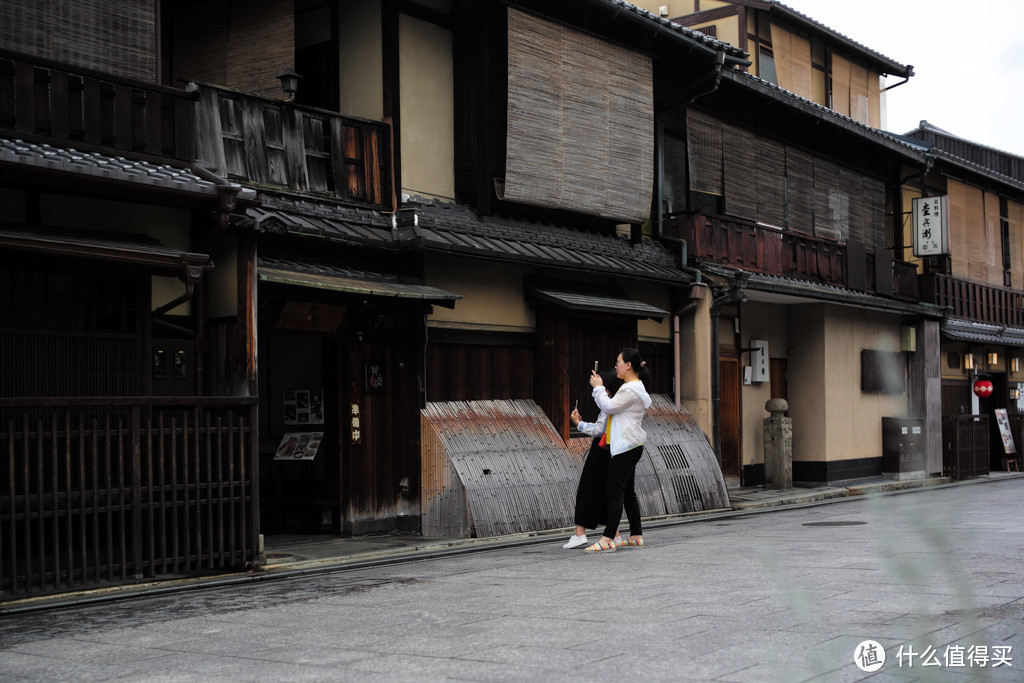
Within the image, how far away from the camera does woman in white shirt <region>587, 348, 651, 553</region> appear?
A: 449 inches

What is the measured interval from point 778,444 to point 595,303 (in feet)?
22.2

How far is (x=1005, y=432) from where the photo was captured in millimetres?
29281

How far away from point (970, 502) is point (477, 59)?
418 inches

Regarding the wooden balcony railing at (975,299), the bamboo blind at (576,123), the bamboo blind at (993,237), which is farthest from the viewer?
the bamboo blind at (993,237)

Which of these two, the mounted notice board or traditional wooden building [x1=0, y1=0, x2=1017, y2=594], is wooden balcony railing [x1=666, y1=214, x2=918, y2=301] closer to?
traditional wooden building [x1=0, y1=0, x2=1017, y2=594]

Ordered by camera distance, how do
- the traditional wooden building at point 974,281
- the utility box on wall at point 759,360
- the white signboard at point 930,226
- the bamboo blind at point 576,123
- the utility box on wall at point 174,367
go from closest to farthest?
the utility box on wall at point 174,367 → the bamboo blind at point 576,123 → the utility box on wall at point 759,360 → the white signboard at point 930,226 → the traditional wooden building at point 974,281

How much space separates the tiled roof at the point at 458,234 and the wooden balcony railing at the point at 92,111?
121 cm

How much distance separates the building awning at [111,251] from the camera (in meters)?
9.27

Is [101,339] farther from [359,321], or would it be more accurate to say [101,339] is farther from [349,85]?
[349,85]

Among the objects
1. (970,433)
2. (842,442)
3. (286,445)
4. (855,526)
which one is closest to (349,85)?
(286,445)

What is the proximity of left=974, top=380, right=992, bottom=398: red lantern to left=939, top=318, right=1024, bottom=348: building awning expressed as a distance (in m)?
1.13

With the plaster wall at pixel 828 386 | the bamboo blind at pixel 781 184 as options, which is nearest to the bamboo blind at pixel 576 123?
the bamboo blind at pixel 781 184

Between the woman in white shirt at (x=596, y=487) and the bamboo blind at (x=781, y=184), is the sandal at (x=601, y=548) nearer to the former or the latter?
the woman in white shirt at (x=596, y=487)

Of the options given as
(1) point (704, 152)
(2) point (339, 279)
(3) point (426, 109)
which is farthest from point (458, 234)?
(1) point (704, 152)
